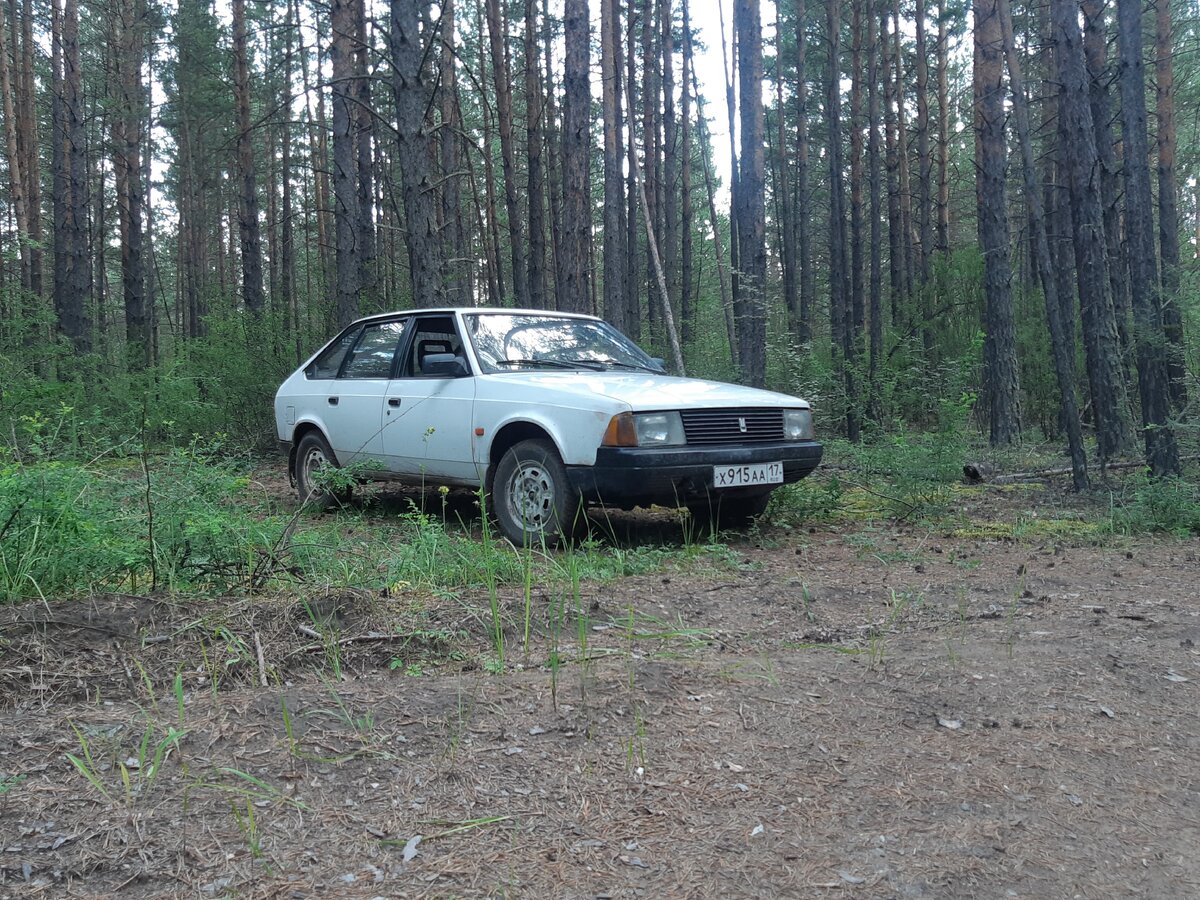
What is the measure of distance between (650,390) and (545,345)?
1.19 meters

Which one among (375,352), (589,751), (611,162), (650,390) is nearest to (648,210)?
(611,162)

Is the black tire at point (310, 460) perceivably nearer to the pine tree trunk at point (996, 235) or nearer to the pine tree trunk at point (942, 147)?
the pine tree trunk at point (996, 235)

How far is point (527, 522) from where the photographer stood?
18.6 feet

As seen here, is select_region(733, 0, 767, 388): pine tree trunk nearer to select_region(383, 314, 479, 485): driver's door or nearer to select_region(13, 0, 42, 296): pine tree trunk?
select_region(383, 314, 479, 485): driver's door

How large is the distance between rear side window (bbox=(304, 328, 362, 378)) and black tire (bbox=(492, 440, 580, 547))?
2311 millimetres

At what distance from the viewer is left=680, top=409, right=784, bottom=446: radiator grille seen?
5.78 meters

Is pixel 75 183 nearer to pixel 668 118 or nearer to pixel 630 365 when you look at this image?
pixel 630 365

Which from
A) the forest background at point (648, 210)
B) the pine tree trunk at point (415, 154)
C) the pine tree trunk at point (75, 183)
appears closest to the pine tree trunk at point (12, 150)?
the forest background at point (648, 210)

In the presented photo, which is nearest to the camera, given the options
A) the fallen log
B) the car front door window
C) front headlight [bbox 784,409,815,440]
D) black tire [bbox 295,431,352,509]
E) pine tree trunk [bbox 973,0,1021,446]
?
front headlight [bbox 784,409,815,440]

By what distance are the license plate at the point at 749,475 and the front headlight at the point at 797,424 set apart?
0.30 meters

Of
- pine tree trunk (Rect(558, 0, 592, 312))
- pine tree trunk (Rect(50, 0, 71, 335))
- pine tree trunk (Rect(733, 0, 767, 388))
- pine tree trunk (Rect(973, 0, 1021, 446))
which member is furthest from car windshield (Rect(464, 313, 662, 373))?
pine tree trunk (Rect(50, 0, 71, 335))

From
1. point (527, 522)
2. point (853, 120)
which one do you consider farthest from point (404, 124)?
point (853, 120)

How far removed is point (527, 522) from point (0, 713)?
10.7 feet

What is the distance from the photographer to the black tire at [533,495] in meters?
5.73
